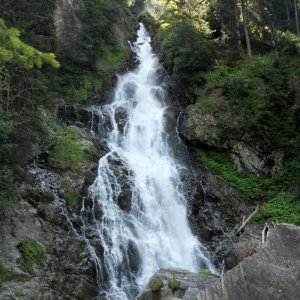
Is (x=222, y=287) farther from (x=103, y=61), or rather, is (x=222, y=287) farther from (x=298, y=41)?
(x=298, y=41)

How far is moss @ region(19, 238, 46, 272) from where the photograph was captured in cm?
1342

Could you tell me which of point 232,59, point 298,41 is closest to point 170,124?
point 232,59

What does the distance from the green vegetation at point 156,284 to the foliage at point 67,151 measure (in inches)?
368

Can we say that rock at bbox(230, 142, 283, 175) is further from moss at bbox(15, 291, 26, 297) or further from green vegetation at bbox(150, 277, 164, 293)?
moss at bbox(15, 291, 26, 297)

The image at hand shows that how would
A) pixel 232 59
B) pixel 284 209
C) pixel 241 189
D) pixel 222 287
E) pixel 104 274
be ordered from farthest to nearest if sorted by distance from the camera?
pixel 232 59 → pixel 241 189 → pixel 284 209 → pixel 104 274 → pixel 222 287

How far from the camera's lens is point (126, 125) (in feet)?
80.7

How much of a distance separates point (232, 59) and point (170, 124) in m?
8.91

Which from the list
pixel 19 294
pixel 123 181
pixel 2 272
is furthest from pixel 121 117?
pixel 19 294

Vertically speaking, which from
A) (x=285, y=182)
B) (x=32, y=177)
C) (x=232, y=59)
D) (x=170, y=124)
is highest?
(x=232, y=59)

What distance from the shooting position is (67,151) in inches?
768

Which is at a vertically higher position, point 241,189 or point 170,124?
point 170,124

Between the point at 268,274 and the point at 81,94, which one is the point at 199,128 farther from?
the point at 268,274

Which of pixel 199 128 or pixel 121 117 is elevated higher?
pixel 121 117

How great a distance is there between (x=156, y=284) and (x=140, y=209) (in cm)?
824
